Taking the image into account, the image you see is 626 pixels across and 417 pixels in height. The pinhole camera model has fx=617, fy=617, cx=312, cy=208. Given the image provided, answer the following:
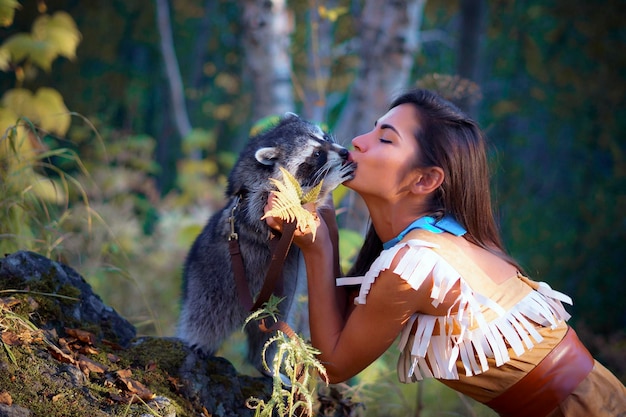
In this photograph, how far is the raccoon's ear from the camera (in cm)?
272

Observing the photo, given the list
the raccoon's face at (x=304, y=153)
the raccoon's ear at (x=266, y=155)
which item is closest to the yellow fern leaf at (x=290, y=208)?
the raccoon's face at (x=304, y=153)

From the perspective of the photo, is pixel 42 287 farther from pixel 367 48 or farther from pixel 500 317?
pixel 367 48

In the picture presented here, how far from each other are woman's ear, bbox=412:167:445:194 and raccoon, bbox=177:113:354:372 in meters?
0.48

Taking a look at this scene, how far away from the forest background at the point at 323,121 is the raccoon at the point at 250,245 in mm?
324

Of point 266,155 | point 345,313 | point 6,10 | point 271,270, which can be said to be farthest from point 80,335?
point 6,10

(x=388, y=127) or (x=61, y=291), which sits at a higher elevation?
(x=388, y=127)

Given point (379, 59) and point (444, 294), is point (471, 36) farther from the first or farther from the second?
point (444, 294)

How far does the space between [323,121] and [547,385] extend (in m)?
4.01

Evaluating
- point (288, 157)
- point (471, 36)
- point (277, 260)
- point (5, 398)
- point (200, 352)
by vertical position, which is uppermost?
point (471, 36)

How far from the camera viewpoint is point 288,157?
2.80 m

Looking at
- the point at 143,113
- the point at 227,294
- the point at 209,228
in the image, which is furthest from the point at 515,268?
the point at 143,113

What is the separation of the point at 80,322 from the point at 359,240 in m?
1.76

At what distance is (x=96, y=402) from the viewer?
71.7 inches

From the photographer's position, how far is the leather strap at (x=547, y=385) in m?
2.04
